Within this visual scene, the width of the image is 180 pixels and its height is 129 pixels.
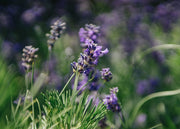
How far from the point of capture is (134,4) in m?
3.02

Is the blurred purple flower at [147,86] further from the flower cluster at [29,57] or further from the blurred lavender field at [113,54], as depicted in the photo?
the flower cluster at [29,57]

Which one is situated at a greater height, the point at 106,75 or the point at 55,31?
the point at 55,31

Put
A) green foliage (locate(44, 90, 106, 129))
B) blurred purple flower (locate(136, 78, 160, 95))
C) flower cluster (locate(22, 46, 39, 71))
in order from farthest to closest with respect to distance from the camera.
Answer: blurred purple flower (locate(136, 78, 160, 95)) < flower cluster (locate(22, 46, 39, 71)) < green foliage (locate(44, 90, 106, 129))

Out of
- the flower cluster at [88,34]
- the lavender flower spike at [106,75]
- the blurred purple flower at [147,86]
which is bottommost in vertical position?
the lavender flower spike at [106,75]

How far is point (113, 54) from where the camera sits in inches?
84.0

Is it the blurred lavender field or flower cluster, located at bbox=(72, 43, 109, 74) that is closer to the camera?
flower cluster, located at bbox=(72, 43, 109, 74)

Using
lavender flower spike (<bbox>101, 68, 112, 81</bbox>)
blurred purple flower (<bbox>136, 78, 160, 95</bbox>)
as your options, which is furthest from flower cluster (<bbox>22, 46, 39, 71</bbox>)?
blurred purple flower (<bbox>136, 78, 160, 95</bbox>)

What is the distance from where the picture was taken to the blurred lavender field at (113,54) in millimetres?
767

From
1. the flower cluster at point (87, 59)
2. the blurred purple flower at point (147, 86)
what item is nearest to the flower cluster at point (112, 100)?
the flower cluster at point (87, 59)

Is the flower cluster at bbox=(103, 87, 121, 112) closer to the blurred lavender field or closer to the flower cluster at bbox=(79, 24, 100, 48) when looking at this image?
the blurred lavender field

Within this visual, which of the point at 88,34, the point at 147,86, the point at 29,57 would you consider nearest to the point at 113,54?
the point at 147,86

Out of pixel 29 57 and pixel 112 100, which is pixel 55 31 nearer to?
pixel 29 57

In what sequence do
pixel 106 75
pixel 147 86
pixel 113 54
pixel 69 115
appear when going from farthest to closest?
→ pixel 113 54, pixel 147 86, pixel 106 75, pixel 69 115

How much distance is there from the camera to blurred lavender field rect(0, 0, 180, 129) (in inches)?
30.2
